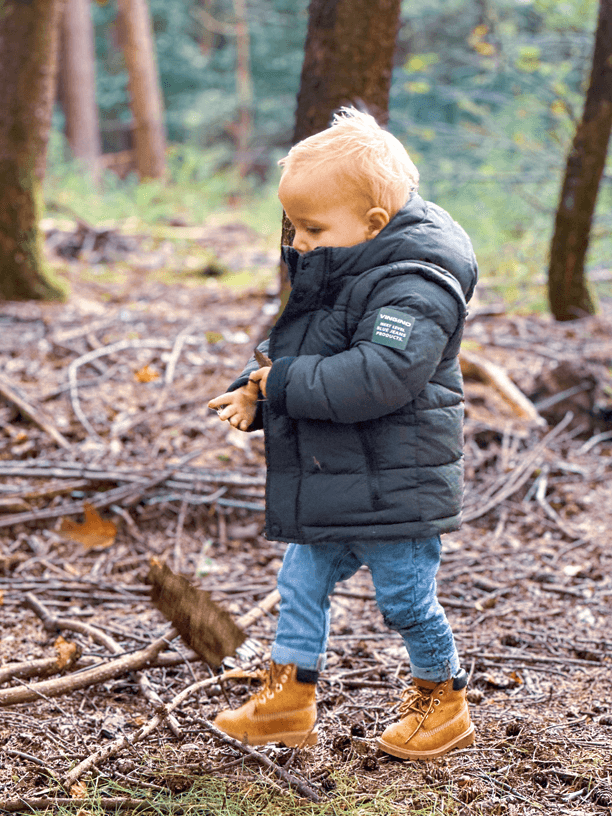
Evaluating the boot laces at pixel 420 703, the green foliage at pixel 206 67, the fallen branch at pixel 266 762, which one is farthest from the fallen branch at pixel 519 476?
the green foliage at pixel 206 67

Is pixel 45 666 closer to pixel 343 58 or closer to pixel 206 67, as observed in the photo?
pixel 343 58

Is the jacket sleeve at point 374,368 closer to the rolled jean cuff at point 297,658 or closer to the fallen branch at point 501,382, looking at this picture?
the rolled jean cuff at point 297,658

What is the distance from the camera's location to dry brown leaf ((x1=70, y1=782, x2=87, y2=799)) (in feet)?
5.68

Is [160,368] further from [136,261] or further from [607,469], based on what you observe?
[136,261]

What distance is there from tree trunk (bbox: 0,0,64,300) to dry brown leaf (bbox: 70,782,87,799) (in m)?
4.98

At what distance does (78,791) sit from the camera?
1.74 meters

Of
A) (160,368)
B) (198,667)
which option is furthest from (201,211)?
(198,667)

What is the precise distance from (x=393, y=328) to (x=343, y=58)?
Result: 2654 millimetres

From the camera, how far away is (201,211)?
13.7 meters

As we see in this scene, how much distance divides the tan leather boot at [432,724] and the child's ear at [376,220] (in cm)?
121

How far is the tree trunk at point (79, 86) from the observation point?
16.8m

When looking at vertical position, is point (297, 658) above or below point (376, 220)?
below

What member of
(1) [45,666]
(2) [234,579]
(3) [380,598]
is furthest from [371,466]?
(2) [234,579]

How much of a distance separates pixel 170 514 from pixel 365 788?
73.6 inches
